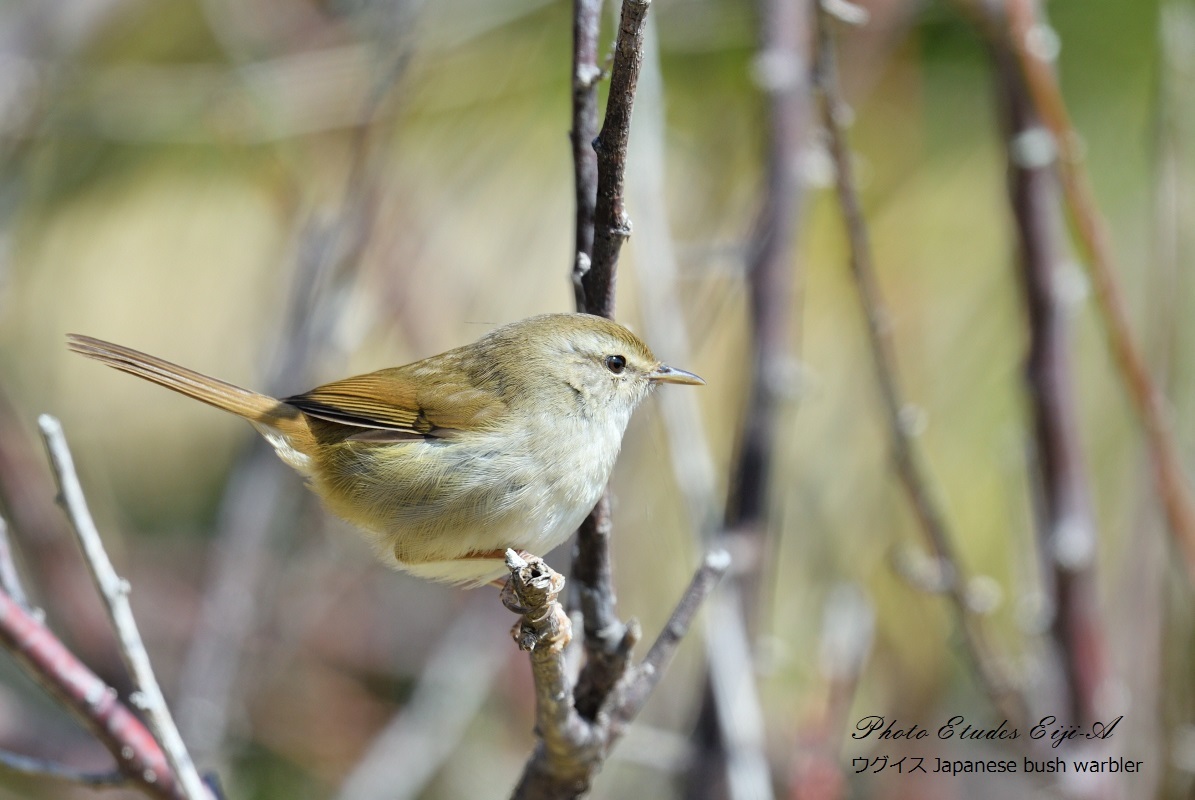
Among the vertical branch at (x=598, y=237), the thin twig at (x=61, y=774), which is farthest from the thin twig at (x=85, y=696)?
the vertical branch at (x=598, y=237)

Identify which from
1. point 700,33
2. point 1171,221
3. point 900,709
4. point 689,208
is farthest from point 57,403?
point 1171,221

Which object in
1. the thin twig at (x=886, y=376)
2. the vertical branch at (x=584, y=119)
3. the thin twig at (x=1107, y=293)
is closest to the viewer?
the vertical branch at (x=584, y=119)

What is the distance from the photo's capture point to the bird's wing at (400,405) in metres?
2.69

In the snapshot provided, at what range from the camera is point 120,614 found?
1861 millimetres

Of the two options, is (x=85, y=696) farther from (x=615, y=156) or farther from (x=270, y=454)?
(x=270, y=454)

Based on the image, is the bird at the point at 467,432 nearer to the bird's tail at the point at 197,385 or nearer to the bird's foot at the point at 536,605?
the bird's tail at the point at 197,385

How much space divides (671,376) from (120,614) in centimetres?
143

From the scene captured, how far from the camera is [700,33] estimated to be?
15.0ft

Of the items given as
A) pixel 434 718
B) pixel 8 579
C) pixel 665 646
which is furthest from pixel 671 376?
pixel 434 718

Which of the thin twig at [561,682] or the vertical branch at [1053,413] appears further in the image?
the vertical branch at [1053,413]

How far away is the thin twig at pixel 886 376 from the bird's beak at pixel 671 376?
450mm

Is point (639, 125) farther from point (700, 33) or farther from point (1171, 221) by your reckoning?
point (700, 33)

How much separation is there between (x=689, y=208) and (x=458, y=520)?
8.85 ft

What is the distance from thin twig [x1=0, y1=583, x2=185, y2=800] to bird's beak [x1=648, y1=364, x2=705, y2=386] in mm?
1424
